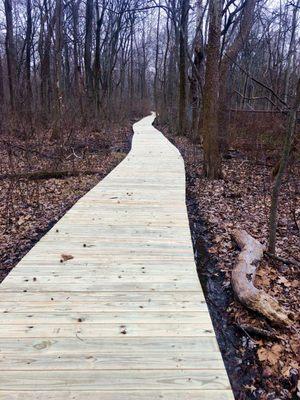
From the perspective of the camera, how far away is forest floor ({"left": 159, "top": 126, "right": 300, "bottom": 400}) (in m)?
2.76

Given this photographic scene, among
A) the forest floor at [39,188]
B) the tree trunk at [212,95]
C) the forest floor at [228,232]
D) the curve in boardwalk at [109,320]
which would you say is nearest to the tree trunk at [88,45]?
the forest floor at [39,188]

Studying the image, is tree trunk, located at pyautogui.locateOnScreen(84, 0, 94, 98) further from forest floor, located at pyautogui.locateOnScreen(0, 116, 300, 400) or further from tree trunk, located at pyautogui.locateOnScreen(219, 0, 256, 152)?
tree trunk, located at pyautogui.locateOnScreen(219, 0, 256, 152)

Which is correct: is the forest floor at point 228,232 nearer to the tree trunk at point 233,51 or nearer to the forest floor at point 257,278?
the forest floor at point 257,278

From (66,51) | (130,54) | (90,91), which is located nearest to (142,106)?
(130,54)

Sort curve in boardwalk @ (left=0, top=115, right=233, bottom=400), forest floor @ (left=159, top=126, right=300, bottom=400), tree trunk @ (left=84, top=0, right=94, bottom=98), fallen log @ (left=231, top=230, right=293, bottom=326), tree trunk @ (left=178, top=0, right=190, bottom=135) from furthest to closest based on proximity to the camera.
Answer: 1. tree trunk @ (left=84, top=0, right=94, bottom=98)
2. tree trunk @ (left=178, top=0, right=190, bottom=135)
3. fallen log @ (left=231, top=230, right=293, bottom=326)
4. forest floor @ (left=159, top=126, right=300, bottom=400)
5. curve in boardwalk @ (left=0, top=115, right=233, bottom=400)

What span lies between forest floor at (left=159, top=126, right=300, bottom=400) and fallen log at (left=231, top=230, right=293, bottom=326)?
0.08 m

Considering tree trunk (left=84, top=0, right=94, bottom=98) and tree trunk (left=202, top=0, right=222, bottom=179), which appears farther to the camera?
tree trunk (left=84, top=0, right=94, bottom=98)

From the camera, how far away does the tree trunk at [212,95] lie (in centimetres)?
818

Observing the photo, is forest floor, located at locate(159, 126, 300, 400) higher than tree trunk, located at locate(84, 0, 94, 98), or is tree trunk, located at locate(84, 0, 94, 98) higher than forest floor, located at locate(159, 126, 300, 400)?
tree trunk, located at locate(84, 0, 94, 98)

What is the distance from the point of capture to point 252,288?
3.60 metres

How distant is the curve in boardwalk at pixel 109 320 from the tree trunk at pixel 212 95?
4101 millimetres

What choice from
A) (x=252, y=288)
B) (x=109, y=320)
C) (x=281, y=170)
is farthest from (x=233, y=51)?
(x=109, y=320)

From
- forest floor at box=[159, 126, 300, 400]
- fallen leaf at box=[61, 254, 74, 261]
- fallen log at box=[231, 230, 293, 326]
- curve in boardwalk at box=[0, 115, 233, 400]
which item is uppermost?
fallen leaf at box=[61, 254, 74, 261]

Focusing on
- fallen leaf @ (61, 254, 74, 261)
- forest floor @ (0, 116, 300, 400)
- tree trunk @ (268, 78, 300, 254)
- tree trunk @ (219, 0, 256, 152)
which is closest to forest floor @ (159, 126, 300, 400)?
forest floor @ (0, 116, 300, 400)
